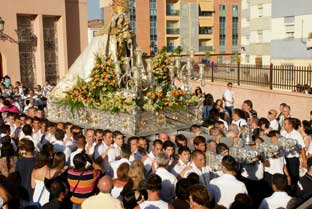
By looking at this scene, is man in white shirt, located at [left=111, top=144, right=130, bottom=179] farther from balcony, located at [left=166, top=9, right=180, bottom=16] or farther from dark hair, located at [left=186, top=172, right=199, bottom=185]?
balcony, located at [left=166, top=9, right=180, bottom=16]

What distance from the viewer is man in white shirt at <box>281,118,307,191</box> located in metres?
7.55

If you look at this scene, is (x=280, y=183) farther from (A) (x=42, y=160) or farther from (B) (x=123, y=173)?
(A) (x=42, y=160)

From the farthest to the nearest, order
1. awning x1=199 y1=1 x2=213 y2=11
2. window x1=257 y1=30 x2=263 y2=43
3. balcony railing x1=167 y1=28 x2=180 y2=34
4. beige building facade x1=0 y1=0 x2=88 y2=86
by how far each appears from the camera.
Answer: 1. awning x1=199 y1=1 x2=213 y2=11
2. balcony railing x1=167 y1=28 x2=180 y2=34
3. window x1=257 y1=30 x2=263 y2=43
4. beige building facade x1=0 y1=0 x2=88 y2=86

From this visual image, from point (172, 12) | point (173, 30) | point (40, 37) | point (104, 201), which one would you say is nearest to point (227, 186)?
point (104, 201)

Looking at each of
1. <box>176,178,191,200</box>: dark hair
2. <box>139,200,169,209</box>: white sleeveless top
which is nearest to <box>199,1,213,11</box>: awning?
<box>176,178,191,200</box>: dark hair

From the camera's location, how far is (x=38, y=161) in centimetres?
609

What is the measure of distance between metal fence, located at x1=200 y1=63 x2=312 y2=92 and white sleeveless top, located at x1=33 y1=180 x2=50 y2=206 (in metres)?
10.1

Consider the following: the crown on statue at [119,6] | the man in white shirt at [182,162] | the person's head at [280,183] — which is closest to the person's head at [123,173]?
the man in white shirt at [182,162]

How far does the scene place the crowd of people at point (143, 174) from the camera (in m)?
5.08

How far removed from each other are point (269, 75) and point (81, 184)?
1091 cm

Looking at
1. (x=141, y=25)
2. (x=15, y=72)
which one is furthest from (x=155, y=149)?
(x=141, y=25)

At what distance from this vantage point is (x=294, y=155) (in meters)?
7.59

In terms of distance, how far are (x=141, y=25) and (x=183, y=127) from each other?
44.4 meters

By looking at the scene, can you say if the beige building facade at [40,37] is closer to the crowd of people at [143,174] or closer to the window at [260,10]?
the crowd of people at [143,174]
